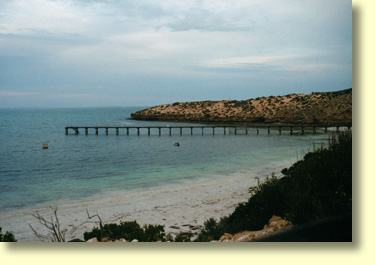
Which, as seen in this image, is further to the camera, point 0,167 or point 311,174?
point 0,167

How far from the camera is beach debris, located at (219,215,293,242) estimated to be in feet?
18.8

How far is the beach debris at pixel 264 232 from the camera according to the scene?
226 inches

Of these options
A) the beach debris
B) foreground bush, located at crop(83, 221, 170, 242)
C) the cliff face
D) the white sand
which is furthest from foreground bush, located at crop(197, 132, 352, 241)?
the cliff face

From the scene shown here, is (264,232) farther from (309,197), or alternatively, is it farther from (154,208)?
(154,208)

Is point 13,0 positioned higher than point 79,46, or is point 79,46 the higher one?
point 13,0

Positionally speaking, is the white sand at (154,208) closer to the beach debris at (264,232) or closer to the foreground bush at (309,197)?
the foreground bush at (309,197)

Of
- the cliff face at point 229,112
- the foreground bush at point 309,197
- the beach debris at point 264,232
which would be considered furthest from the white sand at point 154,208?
the cliff face at point 229,112

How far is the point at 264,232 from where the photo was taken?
19.1 ft

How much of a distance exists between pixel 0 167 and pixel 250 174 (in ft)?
49.5

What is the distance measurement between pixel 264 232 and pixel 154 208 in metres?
5.56

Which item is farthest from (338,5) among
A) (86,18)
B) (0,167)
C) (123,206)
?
(0,167)
